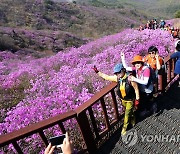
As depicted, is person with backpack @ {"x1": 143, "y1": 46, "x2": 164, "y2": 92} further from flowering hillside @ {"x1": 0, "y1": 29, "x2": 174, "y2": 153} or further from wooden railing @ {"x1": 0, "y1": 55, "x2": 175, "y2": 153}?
flowering hillside @ {"x1": 0, "y1": 29, "x2": 174, "y2": 153}

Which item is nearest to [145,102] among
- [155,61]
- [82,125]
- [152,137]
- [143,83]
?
[143,83]

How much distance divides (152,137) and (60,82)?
477 cm

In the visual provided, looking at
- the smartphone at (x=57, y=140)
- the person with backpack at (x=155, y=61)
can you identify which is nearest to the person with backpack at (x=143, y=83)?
the person with backpack at (x=155, y=61)

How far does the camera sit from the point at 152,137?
5648 mm

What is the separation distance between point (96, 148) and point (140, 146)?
0.81 metres

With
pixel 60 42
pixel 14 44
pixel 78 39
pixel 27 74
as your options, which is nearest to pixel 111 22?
pixel 78 39

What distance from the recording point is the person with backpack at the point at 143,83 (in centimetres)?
593

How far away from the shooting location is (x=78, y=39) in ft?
113

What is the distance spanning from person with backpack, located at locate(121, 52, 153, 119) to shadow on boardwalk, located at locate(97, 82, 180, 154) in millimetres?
205

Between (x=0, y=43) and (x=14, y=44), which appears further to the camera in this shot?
(x=14, y=44)

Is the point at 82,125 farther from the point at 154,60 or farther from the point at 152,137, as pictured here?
the point at 154,60

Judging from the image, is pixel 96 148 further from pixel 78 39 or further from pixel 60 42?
pixel 78 39

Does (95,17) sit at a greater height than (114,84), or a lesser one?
lesser

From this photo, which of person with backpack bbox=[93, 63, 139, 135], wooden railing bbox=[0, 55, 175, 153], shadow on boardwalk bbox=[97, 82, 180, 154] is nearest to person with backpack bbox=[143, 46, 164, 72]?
wooden railing bbox=[0, 55, 175, 153]
